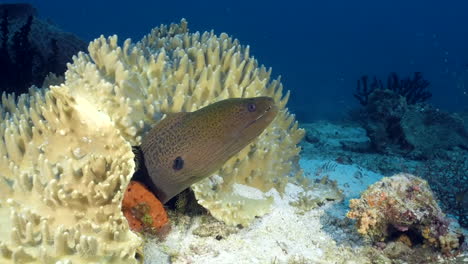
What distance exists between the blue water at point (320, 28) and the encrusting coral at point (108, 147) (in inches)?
2325

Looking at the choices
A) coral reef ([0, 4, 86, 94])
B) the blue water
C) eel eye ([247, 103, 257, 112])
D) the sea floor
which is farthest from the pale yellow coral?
the blue water

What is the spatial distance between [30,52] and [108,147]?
6.19 m

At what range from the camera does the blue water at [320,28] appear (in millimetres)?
89312

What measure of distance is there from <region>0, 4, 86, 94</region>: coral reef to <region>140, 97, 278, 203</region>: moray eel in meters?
5.76

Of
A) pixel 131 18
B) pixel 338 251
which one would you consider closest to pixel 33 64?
pixel 338 251

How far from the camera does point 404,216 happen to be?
3.51m

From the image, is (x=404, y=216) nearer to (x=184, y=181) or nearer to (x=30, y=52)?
(x=184, y=181)

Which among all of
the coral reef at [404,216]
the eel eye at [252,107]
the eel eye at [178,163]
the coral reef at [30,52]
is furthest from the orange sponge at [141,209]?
the coral reef at [30,52]

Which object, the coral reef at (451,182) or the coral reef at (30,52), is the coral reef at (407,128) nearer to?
the coral reef at (451,182)

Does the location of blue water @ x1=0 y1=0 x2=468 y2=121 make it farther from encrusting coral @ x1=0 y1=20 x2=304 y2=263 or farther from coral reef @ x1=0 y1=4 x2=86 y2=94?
encrusting coral @ x1=0 y1=20 x2=304 y2=263

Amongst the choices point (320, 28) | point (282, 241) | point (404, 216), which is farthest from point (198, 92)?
point (320, 28)

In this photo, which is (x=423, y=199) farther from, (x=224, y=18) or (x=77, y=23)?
(x=224, y=18)

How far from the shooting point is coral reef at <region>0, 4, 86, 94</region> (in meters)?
7.66

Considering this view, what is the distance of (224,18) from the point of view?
153000mm
